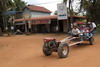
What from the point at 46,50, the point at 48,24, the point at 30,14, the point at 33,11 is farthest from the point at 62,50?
the point at 33,11

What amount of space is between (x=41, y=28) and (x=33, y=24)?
5.30 ft

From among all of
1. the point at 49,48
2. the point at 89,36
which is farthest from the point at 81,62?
the point at 89,36

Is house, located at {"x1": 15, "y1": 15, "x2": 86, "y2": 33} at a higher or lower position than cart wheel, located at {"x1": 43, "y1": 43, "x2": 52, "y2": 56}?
higher

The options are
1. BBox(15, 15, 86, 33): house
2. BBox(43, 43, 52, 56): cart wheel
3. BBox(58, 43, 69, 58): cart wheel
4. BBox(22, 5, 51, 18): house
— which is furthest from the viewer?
BBox(22, 5, 51, 18): house

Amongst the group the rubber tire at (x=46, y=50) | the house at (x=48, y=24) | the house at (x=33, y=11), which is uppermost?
the house at (x=33, y=11)

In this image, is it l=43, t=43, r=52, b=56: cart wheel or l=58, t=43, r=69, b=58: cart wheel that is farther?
l=43, t=43, r=52, b=56: cart wheel

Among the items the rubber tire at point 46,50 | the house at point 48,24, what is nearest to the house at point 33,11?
the house at point 48,24

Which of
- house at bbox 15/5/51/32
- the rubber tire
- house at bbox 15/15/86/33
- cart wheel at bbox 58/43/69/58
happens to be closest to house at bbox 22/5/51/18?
house at bbox 15/5/51/32

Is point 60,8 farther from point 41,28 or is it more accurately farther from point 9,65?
point 9,65

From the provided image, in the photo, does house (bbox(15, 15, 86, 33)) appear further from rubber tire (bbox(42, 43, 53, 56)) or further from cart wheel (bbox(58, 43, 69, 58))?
cart wheel (bbox(58, 43, 69, 58))

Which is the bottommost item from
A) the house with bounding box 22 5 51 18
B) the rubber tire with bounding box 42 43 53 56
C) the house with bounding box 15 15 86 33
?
the rubber tire with bounding box 42 43 53 56

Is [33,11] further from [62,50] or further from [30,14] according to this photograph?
[62,50]

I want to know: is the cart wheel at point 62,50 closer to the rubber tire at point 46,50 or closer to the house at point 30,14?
the rubber tire at point 46,50

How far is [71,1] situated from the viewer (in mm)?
21031
